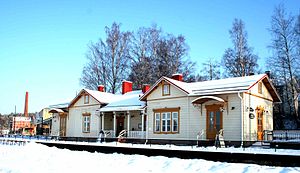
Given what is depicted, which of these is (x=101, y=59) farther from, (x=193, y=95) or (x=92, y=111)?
(x=193, y=95)

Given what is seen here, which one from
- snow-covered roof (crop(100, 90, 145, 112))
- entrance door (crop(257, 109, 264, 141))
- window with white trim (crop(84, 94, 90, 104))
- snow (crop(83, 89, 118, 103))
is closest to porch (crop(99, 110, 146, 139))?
snow-covered roof (crop(100, 90, 145, 112))

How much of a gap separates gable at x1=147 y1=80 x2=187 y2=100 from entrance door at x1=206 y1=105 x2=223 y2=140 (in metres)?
2.16

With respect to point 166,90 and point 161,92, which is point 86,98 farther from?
point 166,90

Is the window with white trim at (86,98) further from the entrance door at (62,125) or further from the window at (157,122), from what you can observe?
the window at (157,122)

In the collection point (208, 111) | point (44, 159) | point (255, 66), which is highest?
point (255, 66)

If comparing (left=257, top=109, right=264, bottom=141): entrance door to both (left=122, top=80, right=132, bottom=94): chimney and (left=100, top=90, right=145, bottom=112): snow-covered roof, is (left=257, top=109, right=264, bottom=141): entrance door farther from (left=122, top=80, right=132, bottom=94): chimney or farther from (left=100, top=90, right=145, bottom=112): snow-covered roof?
(left=122, top=80, right=132, bottom=94): chimney

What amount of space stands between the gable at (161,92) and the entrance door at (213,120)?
216 cm

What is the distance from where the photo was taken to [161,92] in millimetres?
23328

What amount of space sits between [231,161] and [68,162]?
22.2 feet

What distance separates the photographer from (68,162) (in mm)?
14164

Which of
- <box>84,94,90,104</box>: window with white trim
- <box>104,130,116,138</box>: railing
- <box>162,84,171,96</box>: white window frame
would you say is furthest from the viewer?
<box>84,94,90,104</box>: window with white trim

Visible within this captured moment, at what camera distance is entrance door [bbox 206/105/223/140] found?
65.3ft

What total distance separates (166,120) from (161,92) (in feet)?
6.63

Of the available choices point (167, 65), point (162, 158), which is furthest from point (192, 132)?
point (167, 65)
